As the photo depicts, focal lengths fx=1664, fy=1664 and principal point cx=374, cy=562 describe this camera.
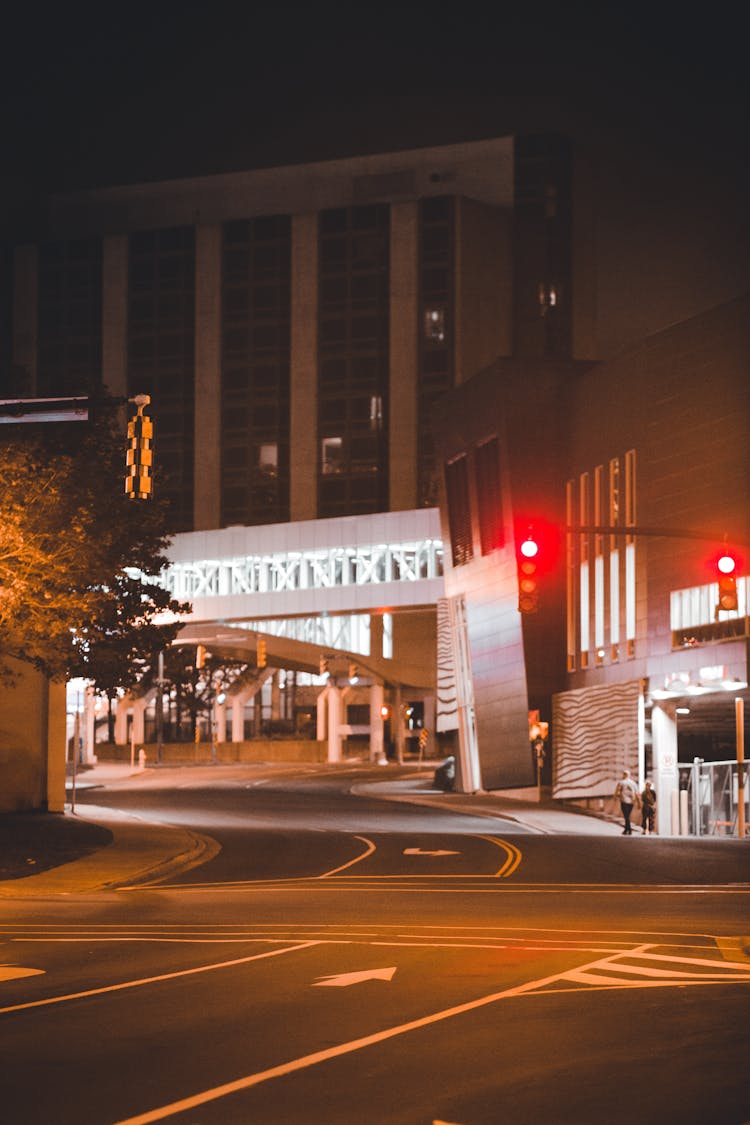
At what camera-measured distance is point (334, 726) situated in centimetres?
10875

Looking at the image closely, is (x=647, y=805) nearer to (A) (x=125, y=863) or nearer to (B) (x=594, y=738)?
(B) (x=594, y=738)

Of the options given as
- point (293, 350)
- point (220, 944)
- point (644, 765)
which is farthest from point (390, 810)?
point (293, 350)

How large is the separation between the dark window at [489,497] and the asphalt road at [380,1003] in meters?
37.3

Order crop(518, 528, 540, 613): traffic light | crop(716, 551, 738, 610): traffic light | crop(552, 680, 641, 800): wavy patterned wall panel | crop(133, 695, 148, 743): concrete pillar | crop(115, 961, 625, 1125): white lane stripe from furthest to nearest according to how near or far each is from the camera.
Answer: crop(133, 695, 148, 743): concrete pillar < crop(552, 680, 641, 800): wavy patterned wall panel < crop(716, 551, 738, 610): traffic light < crop(518, 528, 540, 613): traffic light < crop(115, 961, 625, 1125): white lane stripe

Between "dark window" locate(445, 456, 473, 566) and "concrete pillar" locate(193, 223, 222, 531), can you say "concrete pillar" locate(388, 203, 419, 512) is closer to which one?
"concrete pillar" locate(193, 223, 222, 531)

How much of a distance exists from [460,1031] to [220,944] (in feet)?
23.0

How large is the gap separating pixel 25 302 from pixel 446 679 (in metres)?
78.3

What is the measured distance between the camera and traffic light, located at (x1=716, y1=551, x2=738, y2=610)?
2610 centimetres

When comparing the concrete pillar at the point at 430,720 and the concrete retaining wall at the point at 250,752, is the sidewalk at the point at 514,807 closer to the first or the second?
the concrete retaining wall at the point at 250,752

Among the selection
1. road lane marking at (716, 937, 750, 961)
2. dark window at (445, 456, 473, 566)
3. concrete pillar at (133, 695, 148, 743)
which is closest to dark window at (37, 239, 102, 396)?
concrete pillar at (133, 695, 148, 743)

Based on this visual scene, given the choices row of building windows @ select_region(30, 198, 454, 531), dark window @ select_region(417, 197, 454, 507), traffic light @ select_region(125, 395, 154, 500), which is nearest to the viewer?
traffic light @ select_region(125, 395, 154, 500)

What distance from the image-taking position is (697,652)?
50688mm

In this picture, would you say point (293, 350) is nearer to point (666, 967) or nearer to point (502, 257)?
point (502, 257)

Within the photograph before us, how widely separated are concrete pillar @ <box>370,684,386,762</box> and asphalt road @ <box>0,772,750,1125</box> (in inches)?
3192
